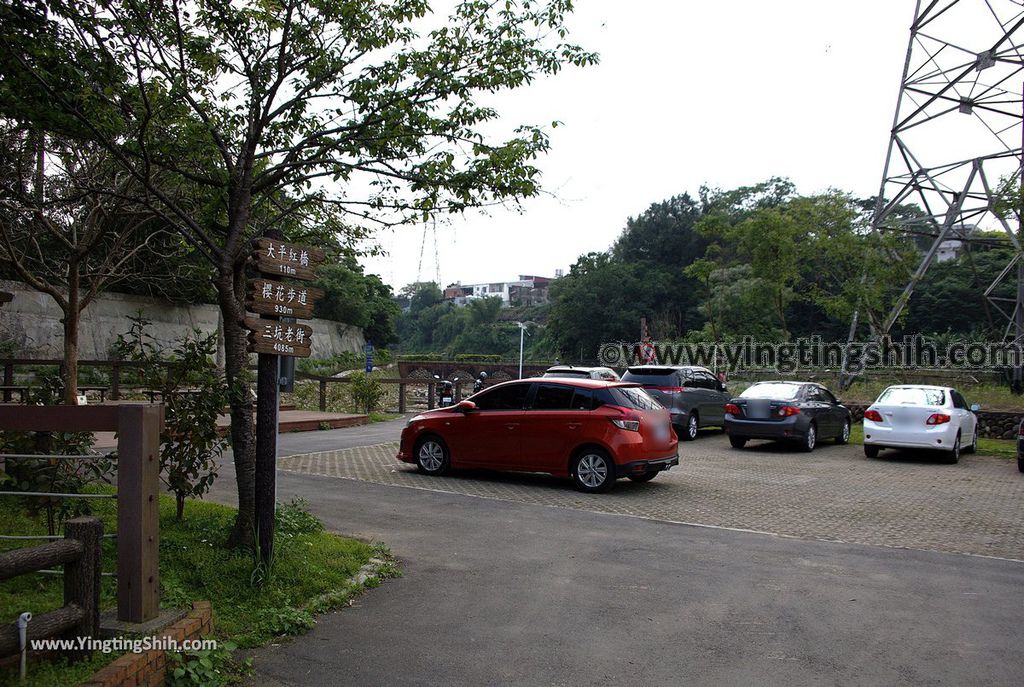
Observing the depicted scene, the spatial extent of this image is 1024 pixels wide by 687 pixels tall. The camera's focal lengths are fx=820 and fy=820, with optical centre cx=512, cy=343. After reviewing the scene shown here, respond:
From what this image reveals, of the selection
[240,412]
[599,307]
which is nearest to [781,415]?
[240,412]

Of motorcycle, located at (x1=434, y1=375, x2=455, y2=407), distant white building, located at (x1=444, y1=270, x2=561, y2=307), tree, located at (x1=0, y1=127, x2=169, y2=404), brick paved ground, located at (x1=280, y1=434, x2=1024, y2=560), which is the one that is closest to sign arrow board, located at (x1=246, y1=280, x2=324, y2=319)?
brick paved ground, located at (x1=280, y1=434, x2=1024, y2=560)

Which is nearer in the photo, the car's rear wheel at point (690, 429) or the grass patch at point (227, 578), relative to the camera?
the grass patch at point (227, 578)

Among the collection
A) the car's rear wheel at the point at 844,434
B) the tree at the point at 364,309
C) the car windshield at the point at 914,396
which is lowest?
the car's rear wheel at the point at 844,434

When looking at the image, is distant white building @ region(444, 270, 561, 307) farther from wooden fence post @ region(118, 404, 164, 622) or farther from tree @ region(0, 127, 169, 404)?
wooden fence post @ region(118, 404, 164, 622)

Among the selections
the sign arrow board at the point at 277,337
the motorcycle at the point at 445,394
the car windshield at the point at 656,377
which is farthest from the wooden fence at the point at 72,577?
the motorcycle at the point at 445,394

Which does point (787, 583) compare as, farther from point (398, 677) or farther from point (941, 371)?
point (941, 371)

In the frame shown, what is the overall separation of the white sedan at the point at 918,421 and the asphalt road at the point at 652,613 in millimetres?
8450

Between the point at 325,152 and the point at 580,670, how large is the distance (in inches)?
199

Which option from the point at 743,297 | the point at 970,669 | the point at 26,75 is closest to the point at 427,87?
the point at 26,75

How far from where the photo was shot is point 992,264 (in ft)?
162

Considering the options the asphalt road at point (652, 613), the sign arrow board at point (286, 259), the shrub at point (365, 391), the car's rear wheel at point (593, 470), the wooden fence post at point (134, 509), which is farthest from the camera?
the shrub at point (365, 391)

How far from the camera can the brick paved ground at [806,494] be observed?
952 cm

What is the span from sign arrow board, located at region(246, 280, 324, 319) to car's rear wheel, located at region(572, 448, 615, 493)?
5638mm

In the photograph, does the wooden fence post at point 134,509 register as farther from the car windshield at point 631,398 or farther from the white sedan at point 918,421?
the white sedan at point 918,421
